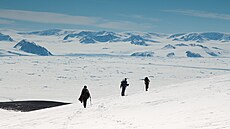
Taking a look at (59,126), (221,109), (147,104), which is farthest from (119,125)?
(147,104)

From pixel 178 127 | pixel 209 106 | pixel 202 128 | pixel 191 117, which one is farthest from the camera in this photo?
pixel 209 106

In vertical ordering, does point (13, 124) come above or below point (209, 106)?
below

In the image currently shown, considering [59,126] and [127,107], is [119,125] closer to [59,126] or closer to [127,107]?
[59,126]

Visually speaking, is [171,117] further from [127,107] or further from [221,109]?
[127,107]

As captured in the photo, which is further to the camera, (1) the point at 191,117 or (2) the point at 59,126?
(2) the point at 59,126

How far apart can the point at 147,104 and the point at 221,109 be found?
5.86 m

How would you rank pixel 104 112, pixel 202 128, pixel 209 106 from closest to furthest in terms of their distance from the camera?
pixel 202 128 < pixel 209 106 < pixel 104 112

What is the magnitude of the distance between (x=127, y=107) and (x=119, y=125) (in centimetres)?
521

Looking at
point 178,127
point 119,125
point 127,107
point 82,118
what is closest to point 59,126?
point 82,118

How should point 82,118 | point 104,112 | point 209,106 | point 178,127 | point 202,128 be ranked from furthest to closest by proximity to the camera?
point 104,112, point 82,118, point 209,106, point 178,127, point 202,128

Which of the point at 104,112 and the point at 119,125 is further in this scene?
the point at 104,112

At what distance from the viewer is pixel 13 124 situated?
1762cm

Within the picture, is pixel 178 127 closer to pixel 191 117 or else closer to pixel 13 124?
pixel 191 117

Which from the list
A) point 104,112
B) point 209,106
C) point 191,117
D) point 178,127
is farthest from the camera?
point 104,112
